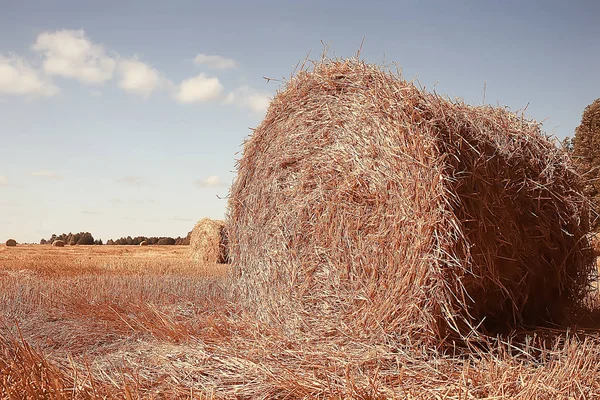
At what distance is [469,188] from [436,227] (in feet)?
1.59

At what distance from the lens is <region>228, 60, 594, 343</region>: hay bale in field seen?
3.22m

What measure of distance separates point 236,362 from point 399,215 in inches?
52.4

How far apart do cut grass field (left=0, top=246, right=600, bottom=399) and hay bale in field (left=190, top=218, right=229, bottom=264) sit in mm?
7075

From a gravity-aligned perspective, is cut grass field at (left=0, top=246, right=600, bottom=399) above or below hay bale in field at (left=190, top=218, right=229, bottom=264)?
below

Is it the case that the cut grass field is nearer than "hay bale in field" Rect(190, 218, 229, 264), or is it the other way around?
the cut grass field

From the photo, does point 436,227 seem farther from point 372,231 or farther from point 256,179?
point 256,179

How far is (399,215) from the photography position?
131 inches

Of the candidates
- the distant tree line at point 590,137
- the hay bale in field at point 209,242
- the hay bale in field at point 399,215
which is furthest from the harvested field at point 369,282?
the distant tree line at point 590,137

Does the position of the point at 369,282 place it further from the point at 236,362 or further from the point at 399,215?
the point at 236,362

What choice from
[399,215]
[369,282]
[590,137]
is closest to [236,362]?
[369,282]

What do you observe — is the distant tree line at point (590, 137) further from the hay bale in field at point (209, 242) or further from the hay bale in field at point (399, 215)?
the hay bale in field at point (399, 215)

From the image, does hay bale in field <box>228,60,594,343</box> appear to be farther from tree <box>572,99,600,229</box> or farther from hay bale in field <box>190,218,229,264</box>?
tree <box>572,99,600,229</box>

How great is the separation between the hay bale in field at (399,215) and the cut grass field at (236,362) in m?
0.23

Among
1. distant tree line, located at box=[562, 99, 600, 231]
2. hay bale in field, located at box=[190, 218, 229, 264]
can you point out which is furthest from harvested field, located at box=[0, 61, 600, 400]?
distant tree line, located at box=[562, 99, 600, 231]
